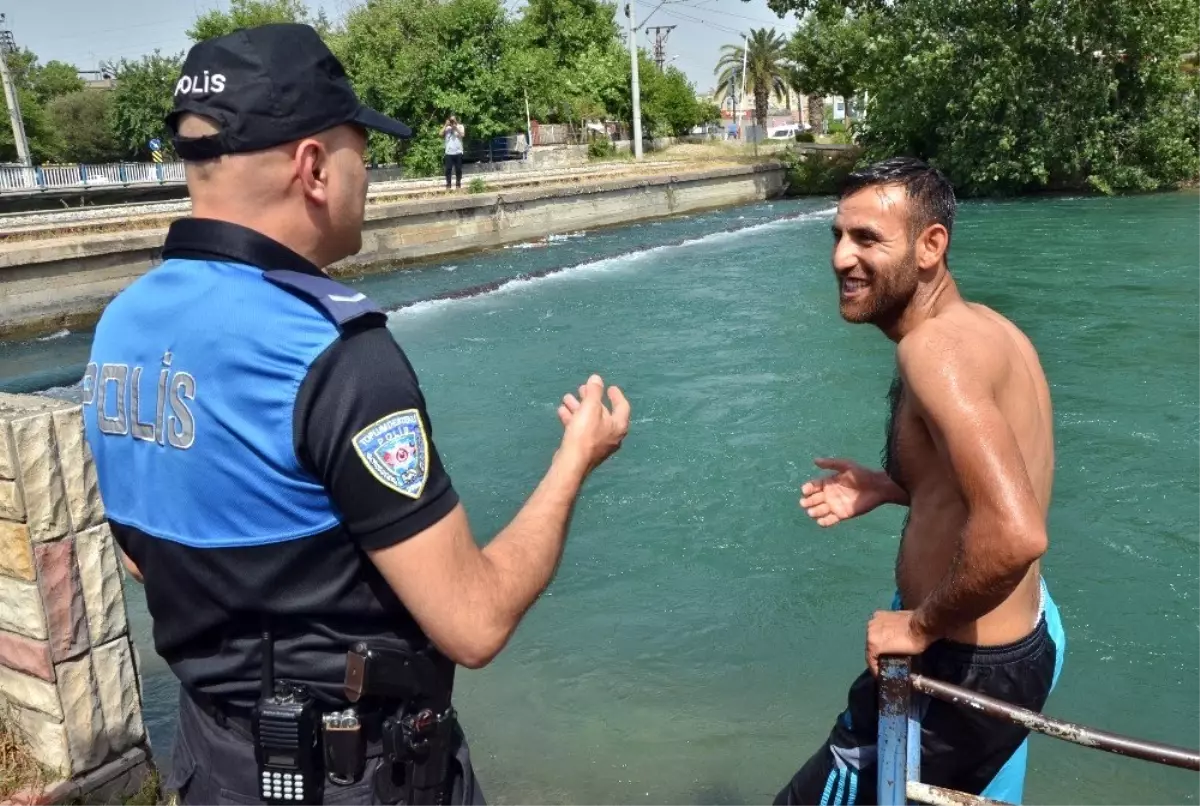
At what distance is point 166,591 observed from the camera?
1.73m

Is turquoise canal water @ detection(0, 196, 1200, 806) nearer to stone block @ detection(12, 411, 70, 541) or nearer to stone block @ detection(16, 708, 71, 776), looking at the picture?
stone block @ detection(16, 708, 71, 776)

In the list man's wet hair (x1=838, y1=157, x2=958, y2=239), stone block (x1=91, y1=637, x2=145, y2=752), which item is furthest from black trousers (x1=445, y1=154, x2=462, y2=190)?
man's wet hair (x1=838, y1=157, x2=958, y2=239)

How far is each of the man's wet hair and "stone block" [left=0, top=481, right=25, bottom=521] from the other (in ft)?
8.32

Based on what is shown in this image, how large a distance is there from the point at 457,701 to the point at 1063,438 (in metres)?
5.91

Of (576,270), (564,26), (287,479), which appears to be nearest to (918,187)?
(287,479)

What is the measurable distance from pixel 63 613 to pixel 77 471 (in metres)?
0.45

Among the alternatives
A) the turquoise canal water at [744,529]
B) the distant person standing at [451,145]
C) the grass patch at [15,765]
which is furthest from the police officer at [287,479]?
the distant person standing at [451,145]

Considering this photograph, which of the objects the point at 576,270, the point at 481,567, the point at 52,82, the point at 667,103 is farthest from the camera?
the point at 52,82

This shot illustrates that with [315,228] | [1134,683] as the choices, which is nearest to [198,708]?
[315,228]

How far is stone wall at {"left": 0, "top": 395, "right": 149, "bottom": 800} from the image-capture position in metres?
2.97

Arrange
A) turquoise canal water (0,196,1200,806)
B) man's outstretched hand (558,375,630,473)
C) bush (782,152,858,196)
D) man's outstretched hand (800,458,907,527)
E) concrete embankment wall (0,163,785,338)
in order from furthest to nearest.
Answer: bush (782,152,858,196) → concrete embankment wall (0,163,785,338) → turquoise canal water (0,196,1200,806) → man's outstretched hand (800,458,907,527) → man's outstretched hand (558,375,630,473)

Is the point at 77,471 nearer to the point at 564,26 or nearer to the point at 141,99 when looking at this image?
the point at 564,26

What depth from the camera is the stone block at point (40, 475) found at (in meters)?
2.93

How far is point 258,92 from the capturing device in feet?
5.23
